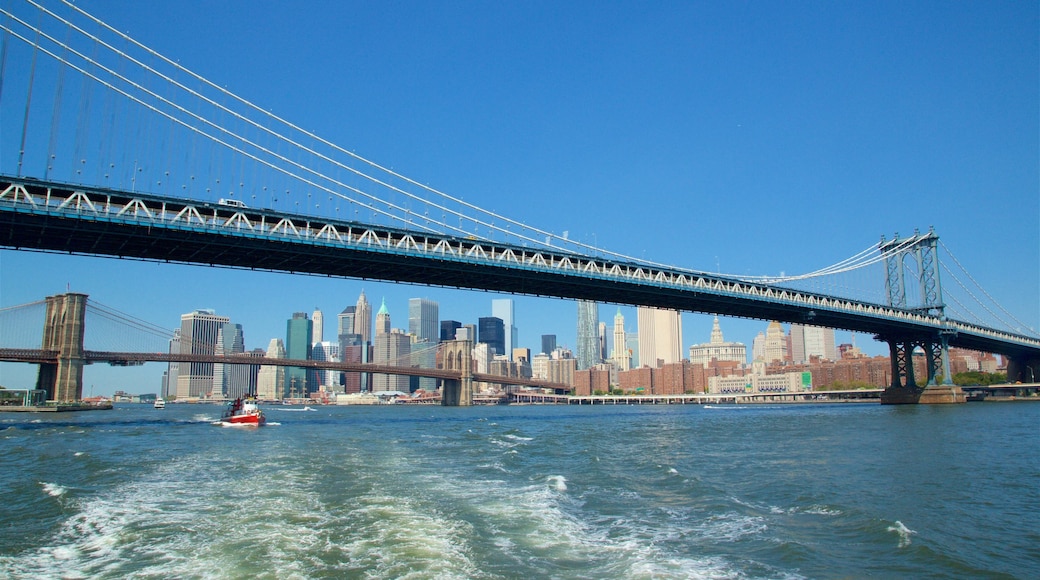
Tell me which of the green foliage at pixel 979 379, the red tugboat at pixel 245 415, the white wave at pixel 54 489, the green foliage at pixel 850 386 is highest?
the green foliage at pixel 979 379

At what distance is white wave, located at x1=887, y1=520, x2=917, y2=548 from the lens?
1270 cm

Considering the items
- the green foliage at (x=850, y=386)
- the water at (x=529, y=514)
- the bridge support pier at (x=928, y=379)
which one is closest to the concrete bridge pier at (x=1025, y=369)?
the bridge support pier at (x=928, y=379)

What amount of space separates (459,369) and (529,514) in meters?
138

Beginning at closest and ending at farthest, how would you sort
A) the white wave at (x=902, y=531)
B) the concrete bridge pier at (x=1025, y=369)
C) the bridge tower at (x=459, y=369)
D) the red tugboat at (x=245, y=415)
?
the white wave at (x=902, y=531) < the red tugboat at (x=245, y=415) < the concrete bridge pier at (x=1025, y=369) < the bridge tower at (x=459, y=369)

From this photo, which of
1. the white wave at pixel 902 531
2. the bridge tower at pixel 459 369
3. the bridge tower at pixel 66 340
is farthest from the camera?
the bridge tower at pixel 459 369

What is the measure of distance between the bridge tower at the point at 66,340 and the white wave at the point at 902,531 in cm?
9649

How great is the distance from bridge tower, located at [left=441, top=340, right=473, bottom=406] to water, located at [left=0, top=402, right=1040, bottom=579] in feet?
392

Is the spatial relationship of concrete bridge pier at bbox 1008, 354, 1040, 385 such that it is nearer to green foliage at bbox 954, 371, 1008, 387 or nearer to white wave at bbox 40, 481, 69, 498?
green foliage at bbox 954, 371, 1008, 387

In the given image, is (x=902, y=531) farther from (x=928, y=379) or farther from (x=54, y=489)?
(x=928, y=379)

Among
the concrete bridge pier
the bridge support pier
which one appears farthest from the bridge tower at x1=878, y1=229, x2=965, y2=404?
the concrete bridge pier

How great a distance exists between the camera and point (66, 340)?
88000mm

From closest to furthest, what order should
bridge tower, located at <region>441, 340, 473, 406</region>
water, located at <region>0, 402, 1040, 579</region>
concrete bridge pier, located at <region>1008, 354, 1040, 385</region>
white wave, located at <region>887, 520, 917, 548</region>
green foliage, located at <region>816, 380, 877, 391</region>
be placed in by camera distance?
water, located at <region>0, 402, 1040, 579</region>, white wave, located at <region>887, 520, 917, 548</region>, concrete bridge pier, located at <region>1008, 354, 1040, 385</region>, bridge tower, located at <region>441, 340, 473, 406</region>, green foliage, located at <region>816, 380, 877, 391</region>

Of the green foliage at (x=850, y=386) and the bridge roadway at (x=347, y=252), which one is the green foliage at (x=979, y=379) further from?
the bridge roadway at (x=347, y=252)

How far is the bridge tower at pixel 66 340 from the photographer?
289ft
